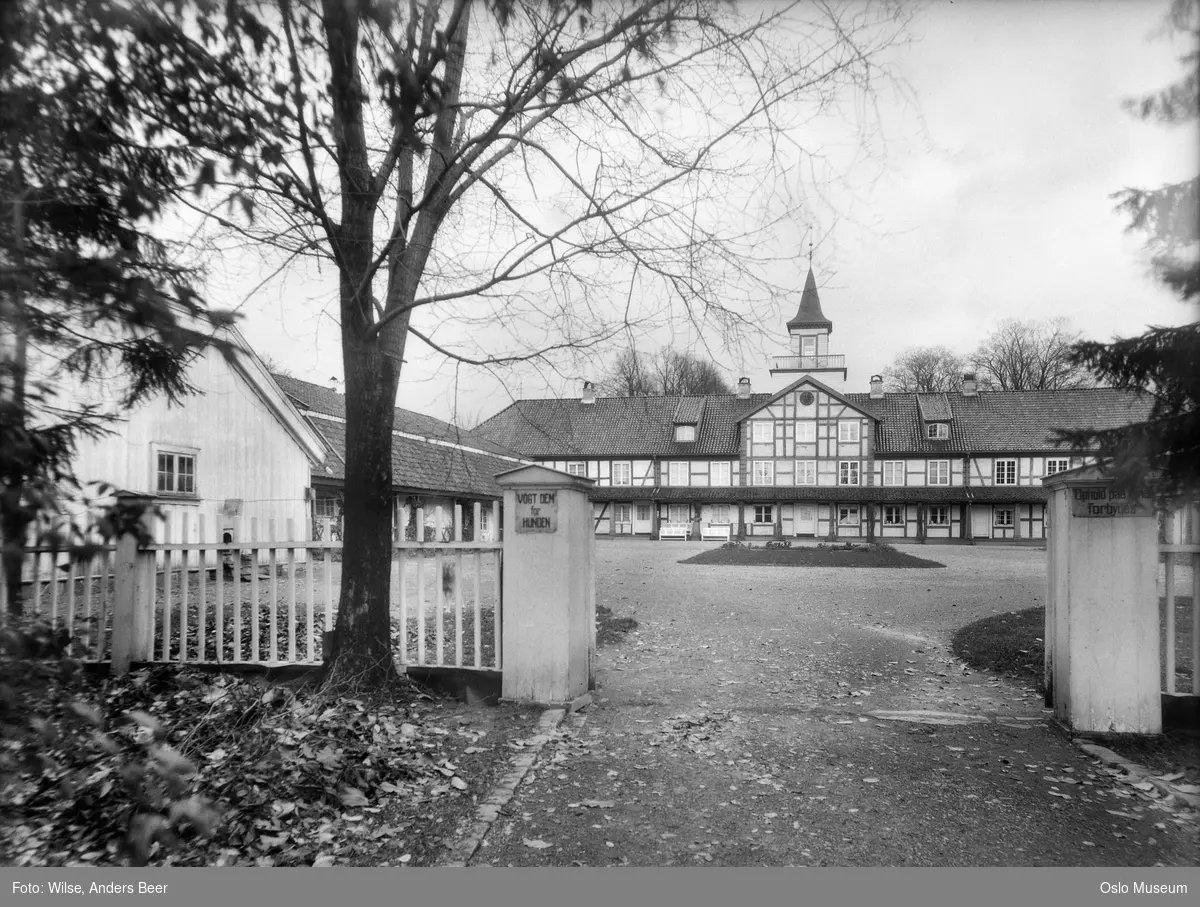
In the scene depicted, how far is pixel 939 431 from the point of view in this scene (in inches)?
1447

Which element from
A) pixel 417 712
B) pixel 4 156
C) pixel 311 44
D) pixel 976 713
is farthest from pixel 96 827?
pixel 976 713

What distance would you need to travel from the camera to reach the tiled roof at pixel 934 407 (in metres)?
36.8

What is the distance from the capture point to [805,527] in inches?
1410

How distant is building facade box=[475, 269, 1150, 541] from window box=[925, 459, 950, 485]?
50mm

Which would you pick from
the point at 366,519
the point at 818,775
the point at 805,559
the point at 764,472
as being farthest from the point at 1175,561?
the point at 764,472

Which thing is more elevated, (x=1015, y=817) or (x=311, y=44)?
(x=311, y=44)

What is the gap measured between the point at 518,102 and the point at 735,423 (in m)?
35.7

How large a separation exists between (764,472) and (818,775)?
1347 inches

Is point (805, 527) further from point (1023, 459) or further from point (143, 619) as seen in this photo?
point (143, 619)

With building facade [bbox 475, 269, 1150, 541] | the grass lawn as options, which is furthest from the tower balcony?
the grass lawn

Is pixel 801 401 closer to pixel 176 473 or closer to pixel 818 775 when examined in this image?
pixel 176 473

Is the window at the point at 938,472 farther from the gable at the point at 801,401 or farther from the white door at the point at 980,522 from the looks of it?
the gable at the point at 801,401

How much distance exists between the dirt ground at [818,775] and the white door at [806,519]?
95.3ft

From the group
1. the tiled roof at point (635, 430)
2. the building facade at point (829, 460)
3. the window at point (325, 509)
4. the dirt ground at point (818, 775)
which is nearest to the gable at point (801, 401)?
the building facade at point (829, 460)
